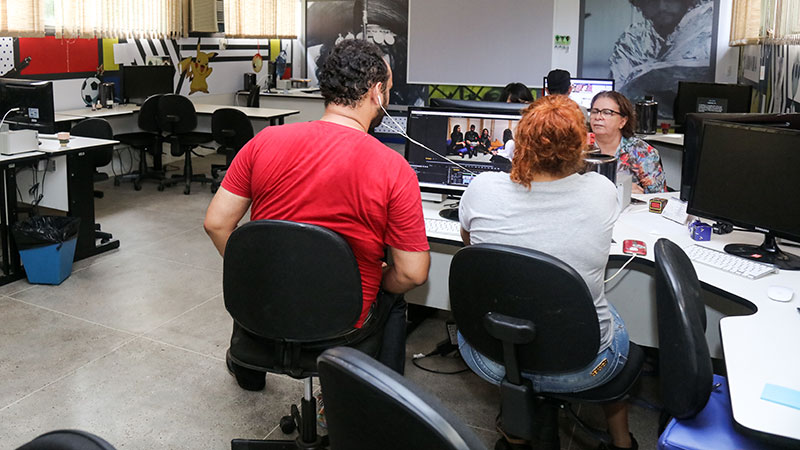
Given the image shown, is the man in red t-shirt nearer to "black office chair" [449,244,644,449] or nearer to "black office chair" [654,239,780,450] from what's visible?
"black office chair" [449,244,644,449]

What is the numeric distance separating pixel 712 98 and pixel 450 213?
3.47 m

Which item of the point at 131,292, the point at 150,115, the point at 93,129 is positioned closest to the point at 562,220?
the point at 131,292

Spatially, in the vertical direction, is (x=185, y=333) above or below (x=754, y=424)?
below

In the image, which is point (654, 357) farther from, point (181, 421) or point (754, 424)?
point (181, 421)

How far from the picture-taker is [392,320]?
217 centimetres

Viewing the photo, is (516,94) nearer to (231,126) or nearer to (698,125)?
(698,125)

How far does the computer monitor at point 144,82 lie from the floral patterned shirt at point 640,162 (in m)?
4.85

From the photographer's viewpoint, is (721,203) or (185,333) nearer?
(721,203)

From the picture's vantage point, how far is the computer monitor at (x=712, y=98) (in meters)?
5.34

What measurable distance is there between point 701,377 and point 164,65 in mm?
6468

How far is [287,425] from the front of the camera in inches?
102

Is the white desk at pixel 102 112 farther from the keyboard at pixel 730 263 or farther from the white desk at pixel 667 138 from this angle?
the keyboard at pixel 730 263

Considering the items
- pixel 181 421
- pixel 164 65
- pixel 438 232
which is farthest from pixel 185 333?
pixel 164 65

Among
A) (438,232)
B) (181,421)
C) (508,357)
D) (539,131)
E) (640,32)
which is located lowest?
(181,421)
